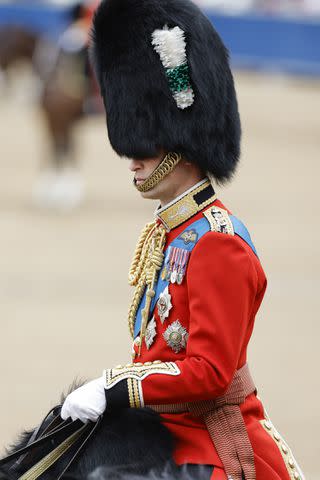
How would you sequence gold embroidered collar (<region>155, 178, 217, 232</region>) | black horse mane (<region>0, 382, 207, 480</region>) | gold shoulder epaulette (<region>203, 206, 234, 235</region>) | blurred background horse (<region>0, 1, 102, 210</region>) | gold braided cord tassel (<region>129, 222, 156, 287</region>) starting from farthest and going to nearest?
blurred background horse (<region>0, 1, 102, 210</region>), gold braided cord tassel (<region>129, 222, 156, 287</region>), gold embroidered collar (<region>155, 178, 217, 232</region>), gold shoulder epaulette (<region>203, 206, 234, 235</region>), black horse mane (<region>0, 382, 207, 480</region>)

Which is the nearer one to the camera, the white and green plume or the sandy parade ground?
the white and green plume

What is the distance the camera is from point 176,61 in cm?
353

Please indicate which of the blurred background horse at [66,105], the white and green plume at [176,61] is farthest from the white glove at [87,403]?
the blurred background horse at [66,105]

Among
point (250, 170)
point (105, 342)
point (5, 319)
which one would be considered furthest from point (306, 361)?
point (250, 170)

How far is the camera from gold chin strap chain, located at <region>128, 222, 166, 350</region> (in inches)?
142

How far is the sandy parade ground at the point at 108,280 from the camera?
7000mm

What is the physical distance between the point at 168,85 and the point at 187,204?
314mm

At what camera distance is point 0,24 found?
71.7ft

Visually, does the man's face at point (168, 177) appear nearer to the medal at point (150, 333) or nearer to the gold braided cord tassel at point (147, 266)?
the gold braided cord tassel at point (147, 266)

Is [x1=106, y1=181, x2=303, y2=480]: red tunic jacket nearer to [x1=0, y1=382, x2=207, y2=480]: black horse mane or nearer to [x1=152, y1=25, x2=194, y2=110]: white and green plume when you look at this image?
[x1=0, y1=382, x2=207, y2=480]: black horse mane

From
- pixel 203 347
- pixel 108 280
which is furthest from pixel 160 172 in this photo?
pixel 108 280

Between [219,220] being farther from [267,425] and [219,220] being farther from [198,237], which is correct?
[267,425]

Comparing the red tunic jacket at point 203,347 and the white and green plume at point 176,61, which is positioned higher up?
the white and green plume at point 176,61

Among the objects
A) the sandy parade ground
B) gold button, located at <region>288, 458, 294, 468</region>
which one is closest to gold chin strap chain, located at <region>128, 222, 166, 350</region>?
gold button, located at <region>288, 458, 294, 468</region>
